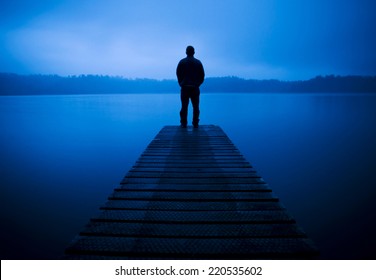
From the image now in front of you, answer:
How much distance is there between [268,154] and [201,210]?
10.9 metres

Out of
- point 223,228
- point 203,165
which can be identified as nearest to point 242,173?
point 203,165

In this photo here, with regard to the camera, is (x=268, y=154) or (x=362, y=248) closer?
(x=362, y=248)

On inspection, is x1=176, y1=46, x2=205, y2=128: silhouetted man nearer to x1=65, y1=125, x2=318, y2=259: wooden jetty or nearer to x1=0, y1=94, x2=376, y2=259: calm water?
x1=0, y1=94, x2=376, y2=259: calm water

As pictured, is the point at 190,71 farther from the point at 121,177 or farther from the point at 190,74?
the point at 121,177

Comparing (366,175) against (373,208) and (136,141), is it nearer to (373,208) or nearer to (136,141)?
(373,208)

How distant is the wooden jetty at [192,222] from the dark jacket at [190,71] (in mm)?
4197

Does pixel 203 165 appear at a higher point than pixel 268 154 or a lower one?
higher

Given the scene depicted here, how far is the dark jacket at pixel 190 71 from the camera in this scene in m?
7.57

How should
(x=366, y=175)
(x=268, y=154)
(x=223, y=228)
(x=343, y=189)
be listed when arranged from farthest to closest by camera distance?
(x=268, y=154), (x=366, y=175), (x=343, y=189), (x=223, y=228)

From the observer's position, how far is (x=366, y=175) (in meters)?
9.30

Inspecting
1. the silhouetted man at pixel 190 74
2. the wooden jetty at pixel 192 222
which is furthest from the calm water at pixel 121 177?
the silhouetted man at pixel 190 74

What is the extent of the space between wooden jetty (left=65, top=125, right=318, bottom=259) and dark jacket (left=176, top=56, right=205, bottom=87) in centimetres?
420

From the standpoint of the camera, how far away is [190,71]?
766 cm

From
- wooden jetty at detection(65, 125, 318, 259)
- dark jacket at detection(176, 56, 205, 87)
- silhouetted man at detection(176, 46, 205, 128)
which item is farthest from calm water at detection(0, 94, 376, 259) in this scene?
dark jacket at detection(176, 56, 205, 87)
